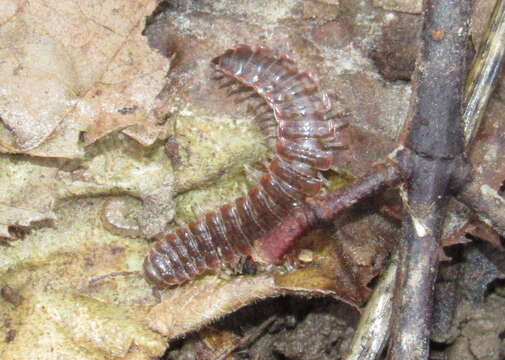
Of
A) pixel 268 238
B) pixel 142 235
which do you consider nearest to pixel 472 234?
pixel 268 238

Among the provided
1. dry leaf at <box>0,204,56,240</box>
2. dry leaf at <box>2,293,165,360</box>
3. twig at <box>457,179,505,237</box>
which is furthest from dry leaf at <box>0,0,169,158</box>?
twig at <box>457,179,505,237</box>

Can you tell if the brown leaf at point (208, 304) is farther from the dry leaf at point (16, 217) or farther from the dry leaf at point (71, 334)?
the dry leaf at point (16, 217)

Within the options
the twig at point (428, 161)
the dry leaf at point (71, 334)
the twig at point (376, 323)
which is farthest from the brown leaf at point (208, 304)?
the twig at point (428, 161)

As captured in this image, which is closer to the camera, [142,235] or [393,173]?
[393,173]

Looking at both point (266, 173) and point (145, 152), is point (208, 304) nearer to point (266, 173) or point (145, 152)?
point (266, 173)

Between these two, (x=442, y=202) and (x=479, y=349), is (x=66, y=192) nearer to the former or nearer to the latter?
(x=442, y=202)

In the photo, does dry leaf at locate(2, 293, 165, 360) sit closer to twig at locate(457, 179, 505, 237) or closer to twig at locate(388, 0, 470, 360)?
twig at locate(388, 0, 470, 360)

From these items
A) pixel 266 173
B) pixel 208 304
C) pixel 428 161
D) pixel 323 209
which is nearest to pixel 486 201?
pixel 428 161

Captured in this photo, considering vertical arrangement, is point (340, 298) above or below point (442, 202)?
below
